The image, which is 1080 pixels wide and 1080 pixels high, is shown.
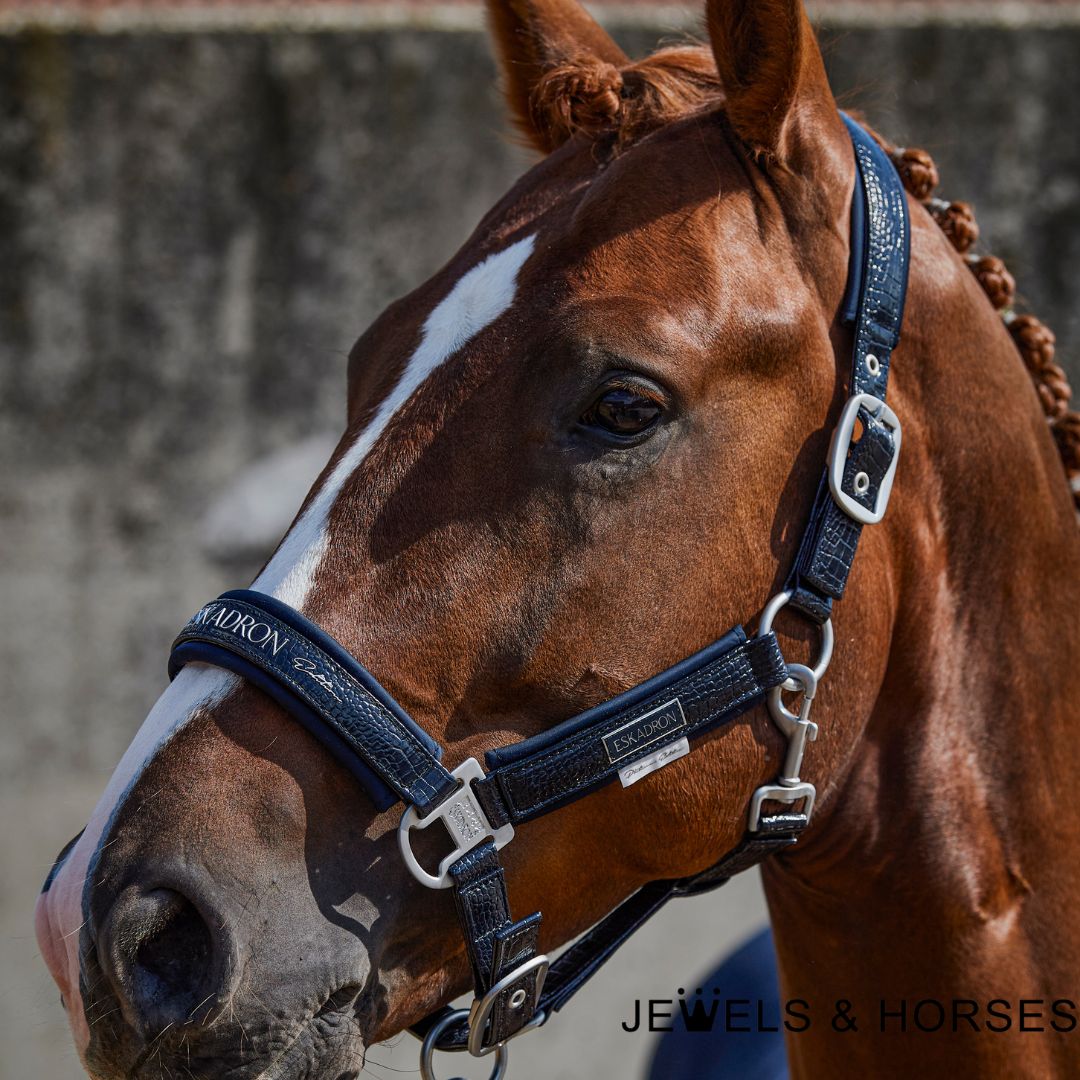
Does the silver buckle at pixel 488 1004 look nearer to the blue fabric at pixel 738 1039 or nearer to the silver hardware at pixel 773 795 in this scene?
the silver hardware at pixel 773 795

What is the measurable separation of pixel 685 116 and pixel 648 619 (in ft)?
2.60

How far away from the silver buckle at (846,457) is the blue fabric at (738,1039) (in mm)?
1419

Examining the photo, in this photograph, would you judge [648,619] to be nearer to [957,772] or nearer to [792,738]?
[792,738]

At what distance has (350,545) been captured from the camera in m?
1.49

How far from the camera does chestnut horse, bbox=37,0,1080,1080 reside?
138cm

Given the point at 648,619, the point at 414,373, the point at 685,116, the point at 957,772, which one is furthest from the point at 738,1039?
the point at 685,116

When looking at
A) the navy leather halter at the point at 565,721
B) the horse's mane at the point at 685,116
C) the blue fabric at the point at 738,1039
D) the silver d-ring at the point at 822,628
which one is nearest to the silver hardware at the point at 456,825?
the navy leather halter at the point at 565,721

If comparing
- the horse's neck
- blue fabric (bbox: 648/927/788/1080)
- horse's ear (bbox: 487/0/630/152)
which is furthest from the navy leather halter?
blue fabric (bbox: 648/927/788/1080)

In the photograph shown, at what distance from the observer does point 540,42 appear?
214 cm

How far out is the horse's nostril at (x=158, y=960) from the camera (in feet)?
4.32

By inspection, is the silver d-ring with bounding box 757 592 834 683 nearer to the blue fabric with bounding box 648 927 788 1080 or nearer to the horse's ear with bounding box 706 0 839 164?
the horse's ear with bounding box 706 0 839 164

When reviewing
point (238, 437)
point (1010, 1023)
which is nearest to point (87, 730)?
point (238, 437)

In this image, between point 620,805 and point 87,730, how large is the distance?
13.7ft

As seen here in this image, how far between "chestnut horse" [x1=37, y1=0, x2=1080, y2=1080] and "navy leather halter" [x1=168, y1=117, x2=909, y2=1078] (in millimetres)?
35
